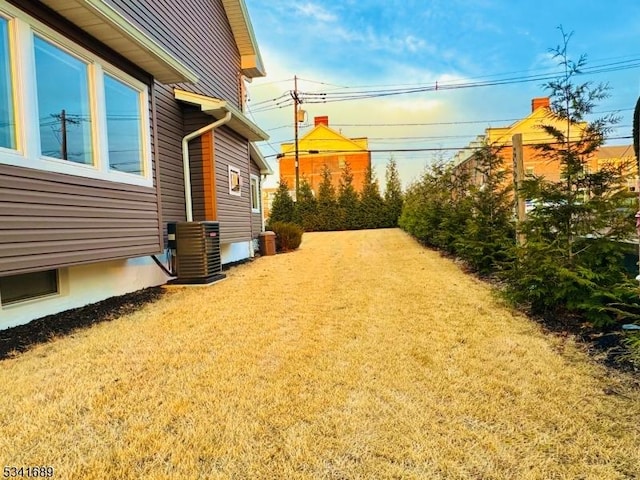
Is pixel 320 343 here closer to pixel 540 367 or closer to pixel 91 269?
pixel 540 367

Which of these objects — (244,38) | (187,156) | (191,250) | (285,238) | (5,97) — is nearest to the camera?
(5,97)

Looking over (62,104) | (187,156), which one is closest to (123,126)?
(62,104)

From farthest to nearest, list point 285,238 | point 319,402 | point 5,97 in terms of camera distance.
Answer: point 285,238 < point 5,97 < point 319,402

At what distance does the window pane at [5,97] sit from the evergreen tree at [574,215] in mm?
4895

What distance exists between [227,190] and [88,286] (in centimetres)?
402

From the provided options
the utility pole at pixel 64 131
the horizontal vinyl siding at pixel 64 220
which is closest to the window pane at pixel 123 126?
the horizontal vinyl siding at pixel 64 220

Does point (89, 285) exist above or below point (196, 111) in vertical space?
below

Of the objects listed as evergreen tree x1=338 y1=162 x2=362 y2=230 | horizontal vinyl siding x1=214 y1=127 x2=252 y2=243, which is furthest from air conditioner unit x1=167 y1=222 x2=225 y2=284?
evergreen tree x1=338 y1=162 x2=362 y2=230

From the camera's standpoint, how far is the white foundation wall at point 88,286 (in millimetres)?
3871

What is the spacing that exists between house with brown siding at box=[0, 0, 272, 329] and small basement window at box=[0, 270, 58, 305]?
11 millimetres

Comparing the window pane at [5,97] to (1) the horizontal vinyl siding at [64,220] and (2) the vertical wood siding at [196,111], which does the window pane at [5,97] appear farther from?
(2) the vertical wood siding at [196,111]

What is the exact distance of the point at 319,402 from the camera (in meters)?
2.34

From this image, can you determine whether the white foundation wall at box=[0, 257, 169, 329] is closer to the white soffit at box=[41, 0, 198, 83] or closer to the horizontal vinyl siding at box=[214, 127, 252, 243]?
the horizontal vinyl siding at box=[214, 127, 252, 243]

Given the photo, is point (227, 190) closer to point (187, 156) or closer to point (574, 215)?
point (187, 156)
